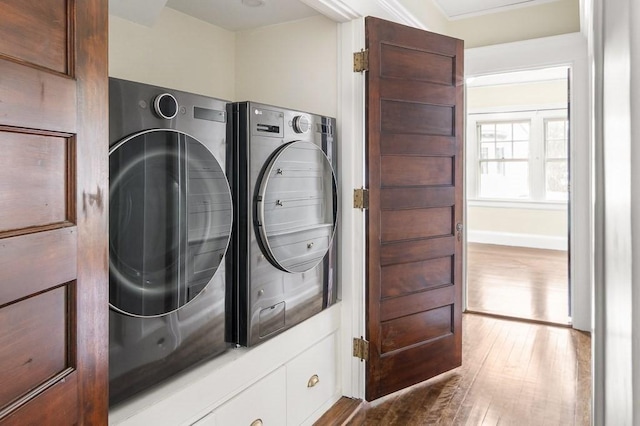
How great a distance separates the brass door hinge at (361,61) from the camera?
2.36 m

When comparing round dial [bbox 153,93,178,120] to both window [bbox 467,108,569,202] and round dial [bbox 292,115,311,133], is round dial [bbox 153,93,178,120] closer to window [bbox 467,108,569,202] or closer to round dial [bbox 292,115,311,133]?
round dial [bbox 292,115,311,133]

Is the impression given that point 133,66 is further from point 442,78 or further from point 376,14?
point 442,78

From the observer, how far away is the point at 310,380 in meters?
2.22

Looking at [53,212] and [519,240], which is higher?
[53,212]

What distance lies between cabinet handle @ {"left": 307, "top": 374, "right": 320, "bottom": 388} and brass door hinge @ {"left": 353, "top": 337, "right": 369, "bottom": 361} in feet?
0.97

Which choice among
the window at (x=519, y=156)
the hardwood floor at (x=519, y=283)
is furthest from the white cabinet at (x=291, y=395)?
the window at (x=519, y=156)

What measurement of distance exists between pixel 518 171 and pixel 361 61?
232 inches

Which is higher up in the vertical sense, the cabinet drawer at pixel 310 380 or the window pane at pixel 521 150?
the window pane at pixel 521 150

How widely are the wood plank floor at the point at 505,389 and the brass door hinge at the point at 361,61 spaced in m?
1.87

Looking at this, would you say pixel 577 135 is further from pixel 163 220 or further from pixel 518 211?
pixel 518 211

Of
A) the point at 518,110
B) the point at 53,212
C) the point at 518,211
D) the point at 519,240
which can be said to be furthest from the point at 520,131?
the point at 53,212

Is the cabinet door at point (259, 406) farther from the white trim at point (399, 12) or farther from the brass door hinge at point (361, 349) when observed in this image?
the white trim at point (399, 12)

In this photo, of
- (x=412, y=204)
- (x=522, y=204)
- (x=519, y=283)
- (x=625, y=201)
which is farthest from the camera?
(x=522, y=204)

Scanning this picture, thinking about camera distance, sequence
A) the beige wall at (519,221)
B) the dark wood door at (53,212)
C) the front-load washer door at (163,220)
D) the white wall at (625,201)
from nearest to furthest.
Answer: the white wall at (625,201)
the dark wood door at (53,212)
the front-load washer door at (163,220)
the beige wall at (519,221)
